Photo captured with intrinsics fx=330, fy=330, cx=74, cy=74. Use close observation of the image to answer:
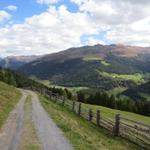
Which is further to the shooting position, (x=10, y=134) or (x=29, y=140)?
(x=10, y=134)

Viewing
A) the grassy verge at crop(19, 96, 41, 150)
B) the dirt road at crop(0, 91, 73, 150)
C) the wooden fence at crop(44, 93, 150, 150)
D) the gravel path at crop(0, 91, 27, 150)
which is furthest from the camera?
the wooden fence at crop(44, 93, 150, 150)

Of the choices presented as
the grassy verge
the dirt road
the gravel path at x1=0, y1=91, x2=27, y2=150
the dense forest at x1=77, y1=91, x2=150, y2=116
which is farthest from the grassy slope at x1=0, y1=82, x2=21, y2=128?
the dense forest at x1=77, y1=91, x2=150, y2=116

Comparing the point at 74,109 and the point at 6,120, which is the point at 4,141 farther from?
the point at 74,109

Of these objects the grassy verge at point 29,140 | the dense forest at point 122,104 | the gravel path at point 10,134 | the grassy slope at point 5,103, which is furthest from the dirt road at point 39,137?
the dense forest at point 122,104

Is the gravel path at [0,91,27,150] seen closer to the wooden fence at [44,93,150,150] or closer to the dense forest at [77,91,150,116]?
the wooden fence at [44,93,150,150]

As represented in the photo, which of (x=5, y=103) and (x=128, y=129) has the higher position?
(x=5, y=103)

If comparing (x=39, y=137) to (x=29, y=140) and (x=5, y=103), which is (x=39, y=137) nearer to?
(x=29, y=140)

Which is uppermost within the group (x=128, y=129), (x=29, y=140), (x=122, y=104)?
(x=128, y=129)

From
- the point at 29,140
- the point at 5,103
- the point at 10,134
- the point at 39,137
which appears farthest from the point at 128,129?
the point at 5,103

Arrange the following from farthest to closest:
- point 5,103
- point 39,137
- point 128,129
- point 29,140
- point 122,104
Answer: point 122,104 < point 5,103 < point 128,129 < point 39,137 < point 29,140

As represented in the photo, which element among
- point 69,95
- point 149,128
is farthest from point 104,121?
point 69,95

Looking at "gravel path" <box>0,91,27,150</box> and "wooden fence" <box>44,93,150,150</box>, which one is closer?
"gravel path" <box>0,91,27,150</box>

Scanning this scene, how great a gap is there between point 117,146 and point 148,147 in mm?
2063

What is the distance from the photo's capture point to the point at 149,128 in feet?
70.6
